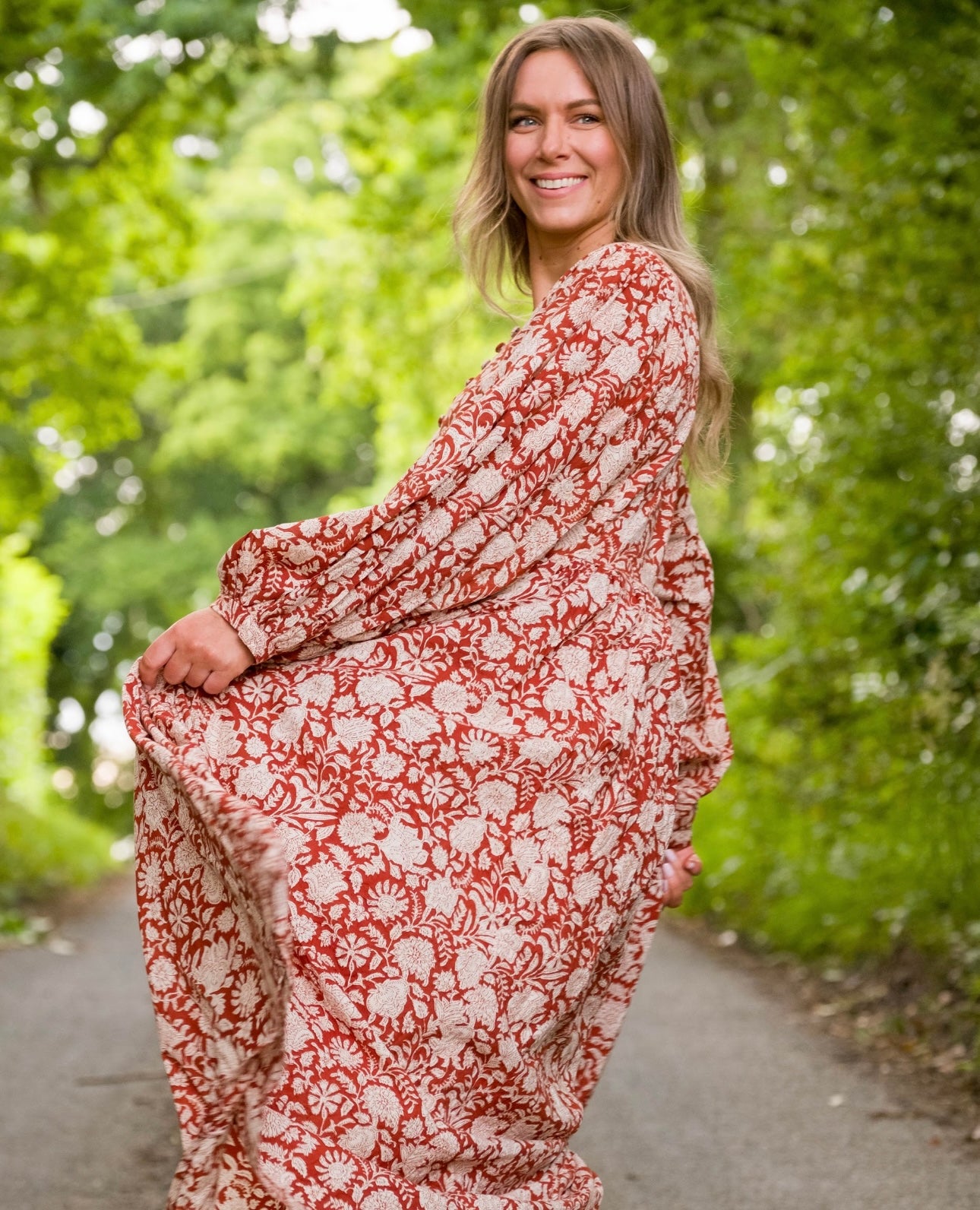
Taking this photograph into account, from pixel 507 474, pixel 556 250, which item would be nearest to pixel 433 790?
pixel 507 474

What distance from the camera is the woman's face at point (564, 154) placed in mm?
2791

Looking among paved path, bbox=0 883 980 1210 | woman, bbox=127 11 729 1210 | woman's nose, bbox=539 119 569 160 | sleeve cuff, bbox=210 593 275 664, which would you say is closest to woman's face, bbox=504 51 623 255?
woman's nose, bbox=539 119 569 160

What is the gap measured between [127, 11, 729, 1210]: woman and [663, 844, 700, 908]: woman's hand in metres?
0.27

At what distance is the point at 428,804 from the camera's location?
2.34 meters

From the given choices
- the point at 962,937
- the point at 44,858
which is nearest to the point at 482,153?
the point at 962,937

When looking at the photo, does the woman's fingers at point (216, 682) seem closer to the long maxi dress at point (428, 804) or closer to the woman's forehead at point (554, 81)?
the long maxi dress at point (428, 804)

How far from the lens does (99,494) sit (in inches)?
1219

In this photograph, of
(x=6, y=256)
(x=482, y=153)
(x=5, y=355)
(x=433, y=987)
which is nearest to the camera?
(x=433, y=987)

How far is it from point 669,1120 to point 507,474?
9.31 ft

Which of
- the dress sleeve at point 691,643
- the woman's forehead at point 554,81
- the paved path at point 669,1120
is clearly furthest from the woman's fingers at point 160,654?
the paved path at point 669,1120

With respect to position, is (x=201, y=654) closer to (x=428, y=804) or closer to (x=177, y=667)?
(x=177, y=667)

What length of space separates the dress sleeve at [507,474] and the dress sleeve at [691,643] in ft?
0.76

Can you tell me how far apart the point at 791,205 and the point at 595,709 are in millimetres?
8163

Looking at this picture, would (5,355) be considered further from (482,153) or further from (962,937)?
(482,153)
